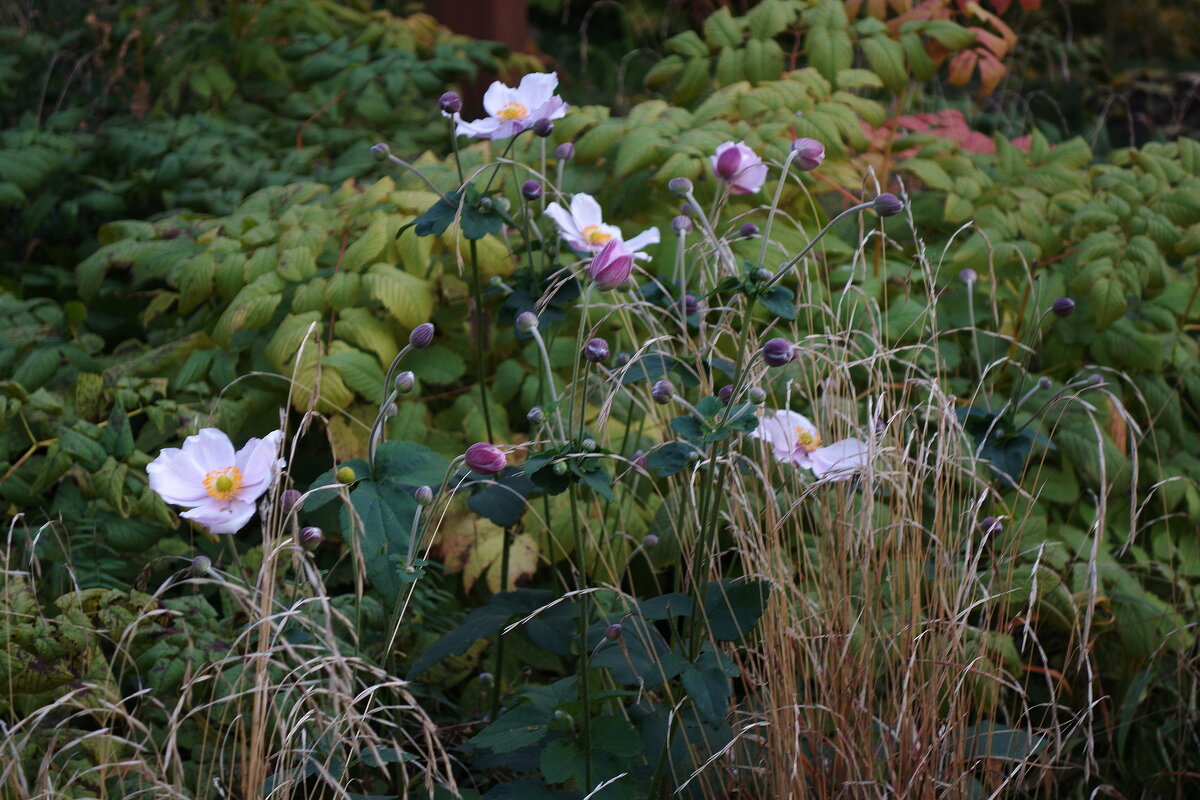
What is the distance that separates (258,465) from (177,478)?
119mm

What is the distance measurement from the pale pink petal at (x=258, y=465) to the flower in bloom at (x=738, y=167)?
0.64 metres

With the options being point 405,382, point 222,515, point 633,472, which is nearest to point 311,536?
point 222,515

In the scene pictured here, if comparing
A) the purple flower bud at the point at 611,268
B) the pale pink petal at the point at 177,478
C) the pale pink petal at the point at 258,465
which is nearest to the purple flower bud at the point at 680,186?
the purple flower bud at the point at 611,268

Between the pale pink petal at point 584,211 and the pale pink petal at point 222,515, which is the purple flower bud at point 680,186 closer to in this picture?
the pale pink petal at point 584,211

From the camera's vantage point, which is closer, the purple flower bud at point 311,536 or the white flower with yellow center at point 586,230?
the purple flower bud at point 311,536

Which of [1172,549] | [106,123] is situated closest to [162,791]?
[1172,549]

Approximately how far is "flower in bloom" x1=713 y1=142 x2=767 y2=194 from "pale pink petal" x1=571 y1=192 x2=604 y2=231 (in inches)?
8.0

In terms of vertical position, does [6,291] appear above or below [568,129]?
below

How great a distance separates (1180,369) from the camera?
79.1 inches

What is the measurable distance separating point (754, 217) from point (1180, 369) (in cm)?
88

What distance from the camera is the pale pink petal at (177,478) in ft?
3.72

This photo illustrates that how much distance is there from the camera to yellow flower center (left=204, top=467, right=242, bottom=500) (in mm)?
1143

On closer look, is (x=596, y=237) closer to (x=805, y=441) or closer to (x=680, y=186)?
(x=680, y=186)

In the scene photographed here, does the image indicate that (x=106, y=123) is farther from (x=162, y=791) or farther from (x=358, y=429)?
(x=162, y=791)
